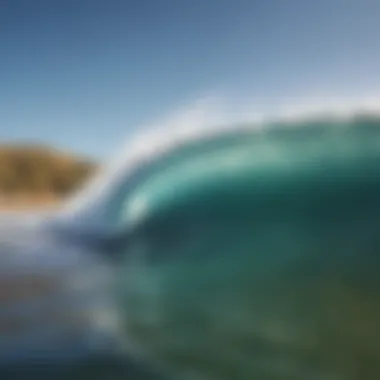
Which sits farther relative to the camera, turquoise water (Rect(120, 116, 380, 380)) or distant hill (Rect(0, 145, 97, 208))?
distant hill (Rect(0, 145, 97, 208))

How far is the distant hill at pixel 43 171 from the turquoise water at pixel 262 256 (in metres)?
0.20

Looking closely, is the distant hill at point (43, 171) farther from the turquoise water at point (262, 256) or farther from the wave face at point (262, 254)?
the turquoise water at point (262, 256)

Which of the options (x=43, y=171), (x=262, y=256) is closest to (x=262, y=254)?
(x=262, y=256)

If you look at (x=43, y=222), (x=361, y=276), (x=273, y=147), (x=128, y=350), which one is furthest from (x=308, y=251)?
(x=43, y=222)

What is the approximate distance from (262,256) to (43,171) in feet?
2.53

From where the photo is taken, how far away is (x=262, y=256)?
2.24m

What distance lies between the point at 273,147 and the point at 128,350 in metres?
0.80

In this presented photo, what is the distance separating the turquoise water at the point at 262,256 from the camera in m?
2.11

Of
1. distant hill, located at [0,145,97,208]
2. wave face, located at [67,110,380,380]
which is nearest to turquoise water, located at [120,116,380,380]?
wave face, located at [67,110,380,380]

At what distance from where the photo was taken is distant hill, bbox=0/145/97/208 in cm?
222

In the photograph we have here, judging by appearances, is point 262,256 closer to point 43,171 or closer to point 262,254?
point 262,254

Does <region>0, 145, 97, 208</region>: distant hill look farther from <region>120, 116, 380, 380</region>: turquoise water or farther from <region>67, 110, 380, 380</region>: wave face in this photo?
<region>120, 116, 380, 380</region>: turquoise water

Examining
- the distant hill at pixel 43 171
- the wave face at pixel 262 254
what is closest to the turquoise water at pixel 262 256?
the wave face at pixel 262 254

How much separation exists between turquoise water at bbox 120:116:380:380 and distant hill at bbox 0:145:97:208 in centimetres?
20
